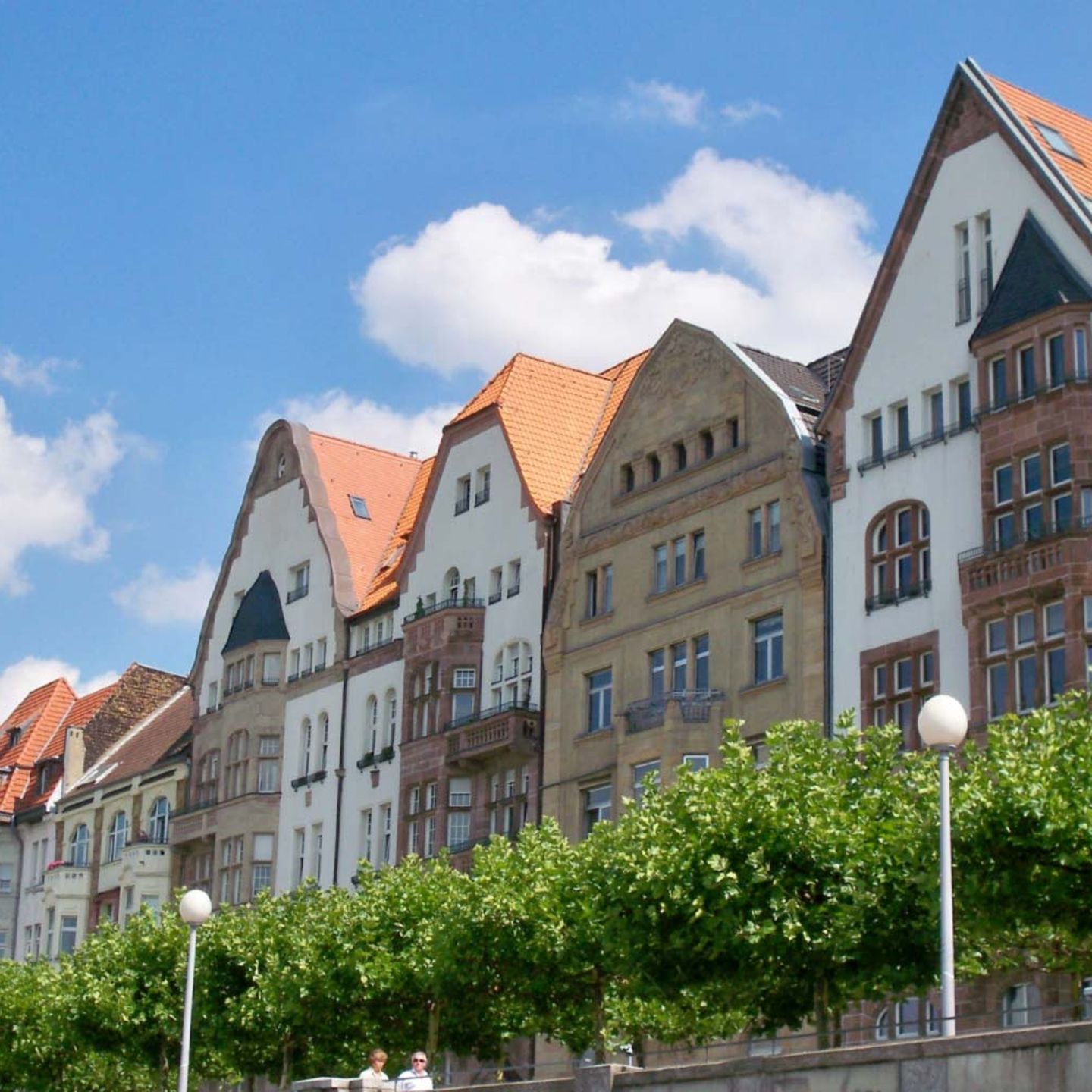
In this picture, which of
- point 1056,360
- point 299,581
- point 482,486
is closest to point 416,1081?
point 1056,360

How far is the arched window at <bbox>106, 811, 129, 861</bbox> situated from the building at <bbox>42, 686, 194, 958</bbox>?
0.03 meters

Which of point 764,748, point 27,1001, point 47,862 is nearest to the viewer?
point 764,748

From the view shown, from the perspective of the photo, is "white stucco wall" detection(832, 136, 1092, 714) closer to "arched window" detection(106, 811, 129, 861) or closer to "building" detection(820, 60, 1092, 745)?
"building" detection(820, 60, 1092, 745)

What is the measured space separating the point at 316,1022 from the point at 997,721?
15.2m

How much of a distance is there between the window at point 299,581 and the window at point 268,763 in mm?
4469

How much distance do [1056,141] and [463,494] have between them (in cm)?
2161

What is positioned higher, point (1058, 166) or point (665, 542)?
point (1058, 166)

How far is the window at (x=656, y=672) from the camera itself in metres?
57.0

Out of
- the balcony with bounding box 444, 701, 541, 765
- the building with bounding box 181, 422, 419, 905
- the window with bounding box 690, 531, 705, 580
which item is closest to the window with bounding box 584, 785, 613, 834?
the balcony with bounding box 444, 701, 541, 765

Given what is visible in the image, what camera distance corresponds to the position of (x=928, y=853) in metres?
35.2

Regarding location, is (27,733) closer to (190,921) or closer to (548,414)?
(548,414)

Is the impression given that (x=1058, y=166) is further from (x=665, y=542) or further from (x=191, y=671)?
(x=191, y=671)

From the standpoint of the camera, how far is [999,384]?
49.4m

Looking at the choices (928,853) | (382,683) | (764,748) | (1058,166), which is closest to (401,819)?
(382,683)
